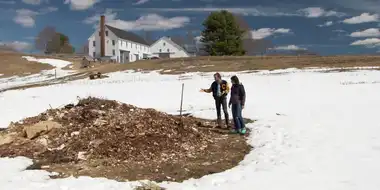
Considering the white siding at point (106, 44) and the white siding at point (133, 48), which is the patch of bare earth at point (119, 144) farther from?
the white siding at point (133, 48)

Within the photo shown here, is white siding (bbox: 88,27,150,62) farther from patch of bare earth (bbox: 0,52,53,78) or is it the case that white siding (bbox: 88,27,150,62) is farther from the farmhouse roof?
patch of bare earth (bbox: 0,52,53,78)

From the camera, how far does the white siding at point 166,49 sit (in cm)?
10006

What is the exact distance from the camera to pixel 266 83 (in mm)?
30312

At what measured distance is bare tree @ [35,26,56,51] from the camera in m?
132

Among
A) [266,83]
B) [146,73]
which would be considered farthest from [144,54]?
[266,83]

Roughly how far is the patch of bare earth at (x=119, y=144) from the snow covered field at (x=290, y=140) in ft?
1.84

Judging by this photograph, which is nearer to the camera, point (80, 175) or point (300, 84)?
point (80, 175)

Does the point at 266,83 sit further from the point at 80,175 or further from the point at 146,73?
the point at 80,175

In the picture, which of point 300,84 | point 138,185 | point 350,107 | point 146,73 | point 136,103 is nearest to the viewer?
point 138,185

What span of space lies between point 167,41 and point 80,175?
94.8m

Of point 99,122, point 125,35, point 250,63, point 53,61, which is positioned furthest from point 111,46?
point 99,122

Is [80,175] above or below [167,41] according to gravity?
below

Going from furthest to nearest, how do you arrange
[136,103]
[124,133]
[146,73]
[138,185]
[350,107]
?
[146,73], [136,103], [350,107], [124,133], [138,185]

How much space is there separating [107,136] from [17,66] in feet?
227
